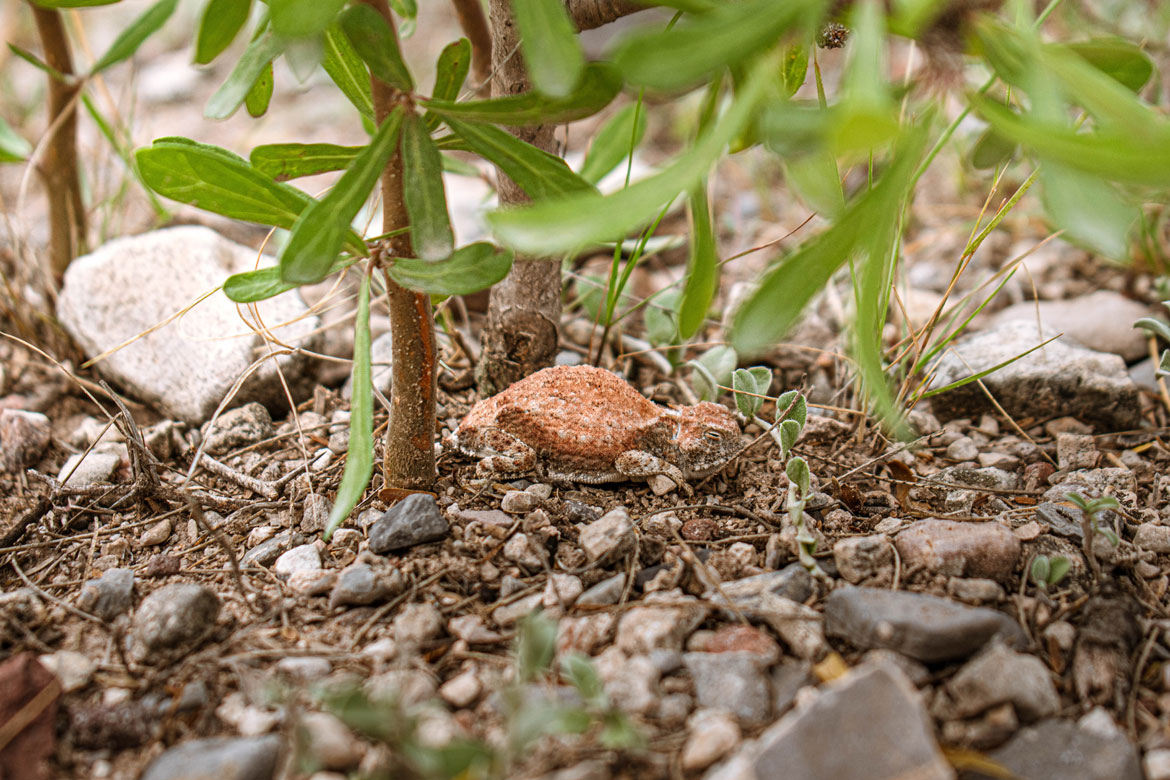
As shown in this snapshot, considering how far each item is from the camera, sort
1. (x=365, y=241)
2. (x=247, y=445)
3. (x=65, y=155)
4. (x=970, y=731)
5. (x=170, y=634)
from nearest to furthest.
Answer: (x=970, y=731), (x=170, y=634), (x=365, y=241), (x=247, y=445), (x=65, y=155)

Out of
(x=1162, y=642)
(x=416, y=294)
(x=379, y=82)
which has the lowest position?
(x=1162, y=642)

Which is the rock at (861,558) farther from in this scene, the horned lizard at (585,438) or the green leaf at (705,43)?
the green leaf at (705,43)

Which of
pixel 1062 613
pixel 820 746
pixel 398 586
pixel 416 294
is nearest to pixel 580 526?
pixel 398 586

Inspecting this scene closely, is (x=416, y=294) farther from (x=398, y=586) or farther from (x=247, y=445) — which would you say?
(x=247, y=445)

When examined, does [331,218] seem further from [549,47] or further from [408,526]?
[408,526]

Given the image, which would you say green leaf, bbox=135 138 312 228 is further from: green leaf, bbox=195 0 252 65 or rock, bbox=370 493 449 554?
rock, bbox=370 493 449 554

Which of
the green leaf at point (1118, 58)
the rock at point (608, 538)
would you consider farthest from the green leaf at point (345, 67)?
the green leaf at point (1118, 58)

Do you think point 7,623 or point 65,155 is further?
point 65,155
